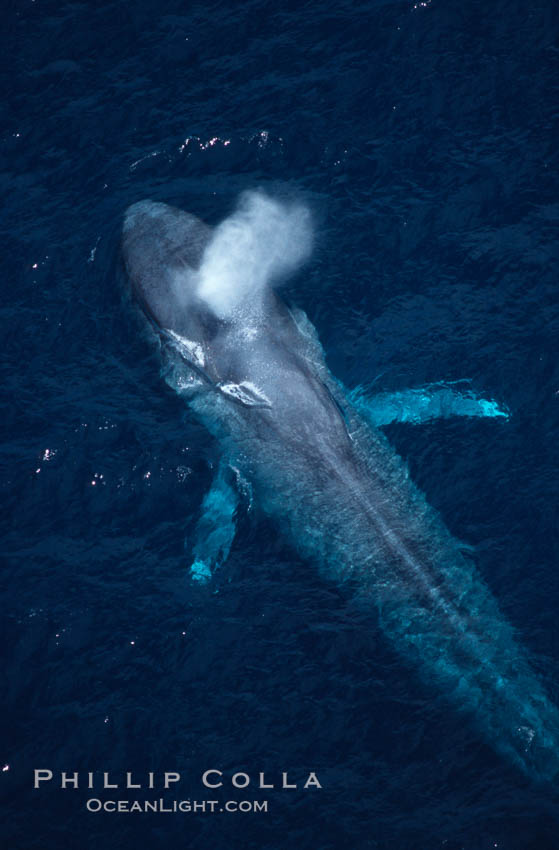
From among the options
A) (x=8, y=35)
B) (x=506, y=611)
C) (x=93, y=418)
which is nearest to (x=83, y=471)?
(x=93, y=418)

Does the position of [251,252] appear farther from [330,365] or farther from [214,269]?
[330,365]

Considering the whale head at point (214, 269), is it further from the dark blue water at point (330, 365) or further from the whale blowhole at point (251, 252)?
the dark blue water at point (330, 365)

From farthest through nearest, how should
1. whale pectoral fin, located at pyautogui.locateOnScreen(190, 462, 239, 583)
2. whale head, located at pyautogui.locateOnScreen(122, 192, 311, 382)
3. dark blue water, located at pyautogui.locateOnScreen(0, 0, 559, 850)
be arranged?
whale head, located at pyautogui.locateOnScreen(122, 192, 311, 382)
whale pectoral fin, located at pyautogui.locateOnScreen(190, 462, 239, 583)
dark blue water, located at pyautogui.locateOnScreen(0, 0, 559, 850)

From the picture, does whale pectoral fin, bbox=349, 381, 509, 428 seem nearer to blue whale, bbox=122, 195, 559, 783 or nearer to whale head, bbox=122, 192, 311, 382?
blue whale, bbox=122, 195, 559, 783

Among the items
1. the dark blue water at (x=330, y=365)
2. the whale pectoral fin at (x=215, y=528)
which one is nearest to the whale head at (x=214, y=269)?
the dark blue water at (x=330, y=365)

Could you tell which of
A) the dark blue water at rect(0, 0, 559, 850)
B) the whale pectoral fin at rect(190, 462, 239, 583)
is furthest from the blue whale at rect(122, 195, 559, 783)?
the dark blue water at rect(0, 0, 559, 850)

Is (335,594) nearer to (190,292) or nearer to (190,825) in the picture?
(190,825)

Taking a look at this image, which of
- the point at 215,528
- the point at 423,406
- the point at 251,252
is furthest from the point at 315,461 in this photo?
the point at 251,252
